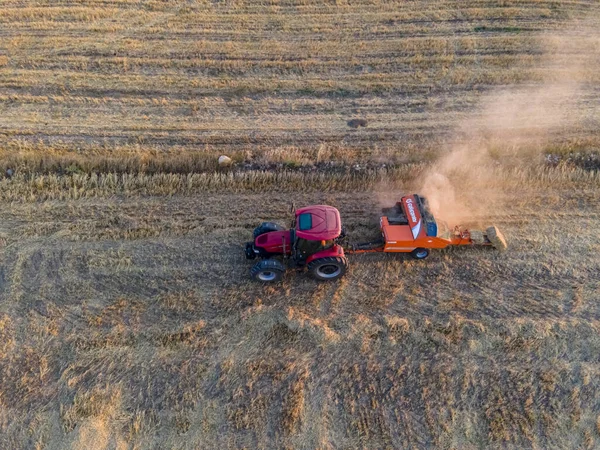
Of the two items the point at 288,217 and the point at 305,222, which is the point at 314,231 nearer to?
the point at 305,222

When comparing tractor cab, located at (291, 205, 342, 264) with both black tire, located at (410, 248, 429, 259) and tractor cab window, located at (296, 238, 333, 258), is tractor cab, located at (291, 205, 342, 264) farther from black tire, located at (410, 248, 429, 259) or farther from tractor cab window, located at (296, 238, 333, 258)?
black tire, located at (410, 248, 429, 259)

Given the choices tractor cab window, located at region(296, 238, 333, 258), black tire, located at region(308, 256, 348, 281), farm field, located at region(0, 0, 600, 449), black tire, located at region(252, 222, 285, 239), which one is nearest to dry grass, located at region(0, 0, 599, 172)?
farm field, located at region(0, 0, 600, 449)

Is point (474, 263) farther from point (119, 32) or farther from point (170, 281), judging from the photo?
point (119, 32)

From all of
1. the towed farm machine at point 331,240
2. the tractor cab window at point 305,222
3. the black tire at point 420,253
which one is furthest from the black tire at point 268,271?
the black tire at point 420,253

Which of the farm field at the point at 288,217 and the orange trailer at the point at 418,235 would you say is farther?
the orange trailer at the point at 418,235

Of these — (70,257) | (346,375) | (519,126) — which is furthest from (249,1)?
(346,375)

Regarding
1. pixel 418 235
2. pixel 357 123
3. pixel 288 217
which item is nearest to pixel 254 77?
pixel 357 123

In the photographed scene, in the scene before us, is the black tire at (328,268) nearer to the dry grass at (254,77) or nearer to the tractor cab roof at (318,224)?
the tractor cab roof at (318,224)
